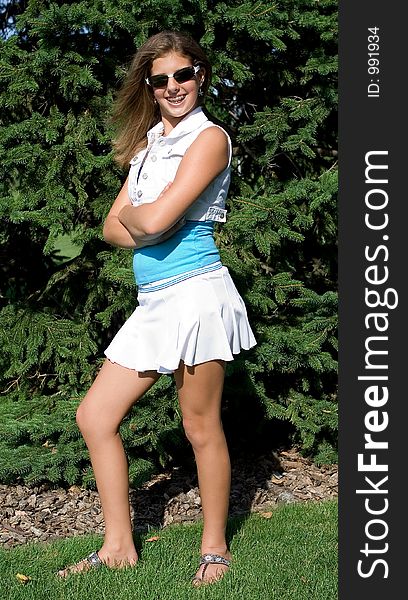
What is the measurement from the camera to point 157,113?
3893 millimetres

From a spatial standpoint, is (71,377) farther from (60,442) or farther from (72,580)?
(72,580)

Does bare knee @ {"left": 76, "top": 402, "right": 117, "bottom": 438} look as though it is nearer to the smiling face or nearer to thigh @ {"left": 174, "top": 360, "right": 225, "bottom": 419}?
thigh @ {"left": 174, "top": 360, "right": 225, "bottom": 419}

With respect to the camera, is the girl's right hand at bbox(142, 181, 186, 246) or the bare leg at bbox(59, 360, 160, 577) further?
the bare leg at bbox(59, 360, 160, 577)

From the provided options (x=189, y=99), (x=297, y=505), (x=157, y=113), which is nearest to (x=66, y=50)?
(x=157, y=113)

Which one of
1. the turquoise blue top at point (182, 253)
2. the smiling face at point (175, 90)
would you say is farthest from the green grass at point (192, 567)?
the smiling face at point (175, 90)

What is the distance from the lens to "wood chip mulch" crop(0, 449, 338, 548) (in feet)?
15.4

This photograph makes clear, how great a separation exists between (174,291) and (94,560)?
1.29 m

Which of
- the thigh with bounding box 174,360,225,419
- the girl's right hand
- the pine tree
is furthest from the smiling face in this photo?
the pine tree

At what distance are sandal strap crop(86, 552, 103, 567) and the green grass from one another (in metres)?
0.05

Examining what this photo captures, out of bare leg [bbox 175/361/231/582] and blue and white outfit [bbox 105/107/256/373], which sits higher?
blue and white outfit [bbox 105/107/256/373]

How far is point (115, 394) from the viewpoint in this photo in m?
3.72

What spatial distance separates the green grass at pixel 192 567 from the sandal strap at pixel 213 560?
0.06m

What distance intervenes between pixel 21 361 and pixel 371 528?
9.64 ft

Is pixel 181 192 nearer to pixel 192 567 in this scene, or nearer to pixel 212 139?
pixel 212 139
